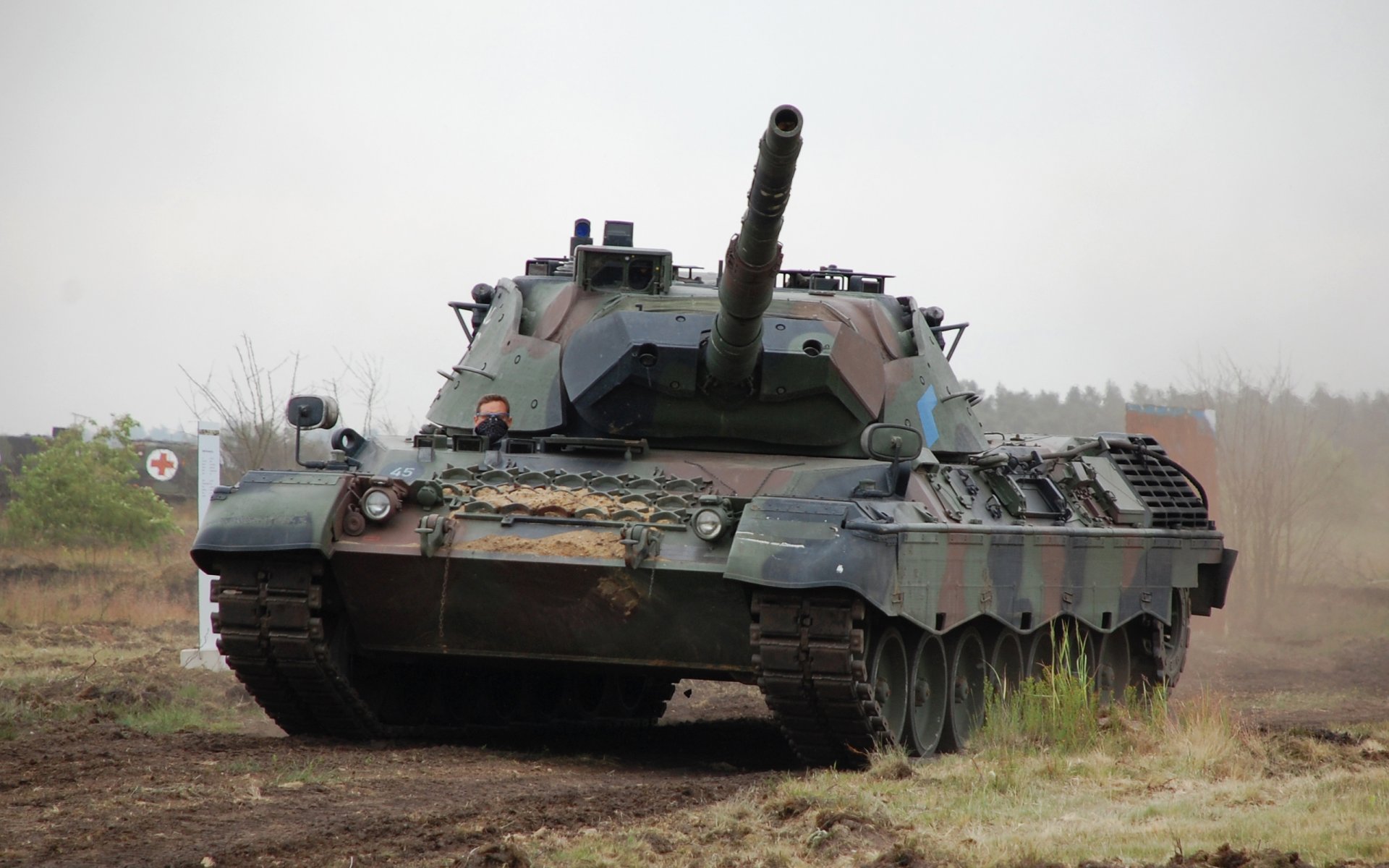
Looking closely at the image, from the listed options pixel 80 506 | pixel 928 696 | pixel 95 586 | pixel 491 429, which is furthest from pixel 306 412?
pixel 80 506

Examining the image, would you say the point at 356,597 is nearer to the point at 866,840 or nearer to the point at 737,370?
the point at 737,370

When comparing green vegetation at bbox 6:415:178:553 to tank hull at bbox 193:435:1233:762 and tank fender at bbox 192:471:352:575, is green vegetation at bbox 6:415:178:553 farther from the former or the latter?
tank fender at bbox 192:471:352:575

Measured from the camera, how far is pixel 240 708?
13578 millimetres

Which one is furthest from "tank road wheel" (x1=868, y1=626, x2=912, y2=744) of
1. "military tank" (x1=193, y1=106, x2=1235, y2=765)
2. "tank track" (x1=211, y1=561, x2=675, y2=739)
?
"tank track" (x1=211, y1=561, x2=675, y2=739)

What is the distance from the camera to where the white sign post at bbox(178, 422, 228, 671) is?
1480 cm

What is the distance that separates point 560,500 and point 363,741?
2.05 meters

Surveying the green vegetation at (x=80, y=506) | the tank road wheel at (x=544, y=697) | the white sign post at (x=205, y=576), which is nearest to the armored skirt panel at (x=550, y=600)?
the tank road wheel at (x=544, y=697)

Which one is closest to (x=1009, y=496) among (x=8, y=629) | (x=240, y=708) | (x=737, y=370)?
(x=737, y=370)

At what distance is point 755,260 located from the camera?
9.30m

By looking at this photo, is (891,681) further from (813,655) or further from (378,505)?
(378,505)

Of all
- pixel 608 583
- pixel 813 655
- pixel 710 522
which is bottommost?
pixel 813 655

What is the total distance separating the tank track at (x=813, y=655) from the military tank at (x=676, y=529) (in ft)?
0.05

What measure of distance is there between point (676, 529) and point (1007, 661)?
3724 millimetres

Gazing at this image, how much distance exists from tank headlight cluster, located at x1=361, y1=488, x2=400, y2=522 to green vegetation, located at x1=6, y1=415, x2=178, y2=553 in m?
15.5
